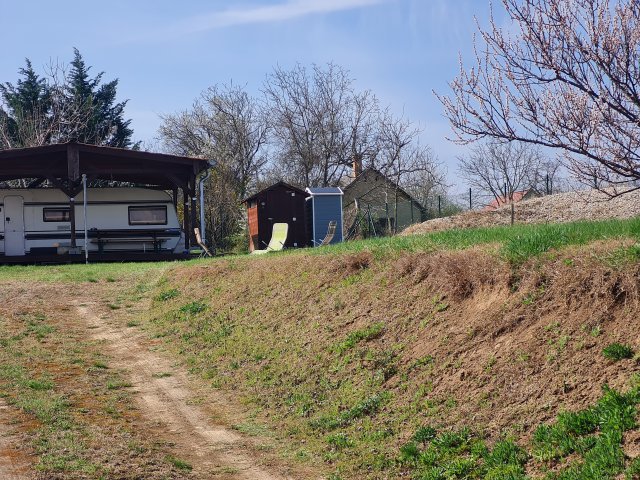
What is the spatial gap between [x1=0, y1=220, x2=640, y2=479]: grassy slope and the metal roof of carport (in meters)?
16.6

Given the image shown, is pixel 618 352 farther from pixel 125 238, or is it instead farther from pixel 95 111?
pixel 95 111

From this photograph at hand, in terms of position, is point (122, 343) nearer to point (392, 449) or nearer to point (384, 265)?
point (384, 265)

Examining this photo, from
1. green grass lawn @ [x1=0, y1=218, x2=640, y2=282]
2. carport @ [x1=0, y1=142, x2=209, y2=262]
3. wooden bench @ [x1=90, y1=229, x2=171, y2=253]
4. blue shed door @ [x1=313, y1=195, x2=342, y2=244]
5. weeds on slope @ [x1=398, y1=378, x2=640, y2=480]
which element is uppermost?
carport @ [x1=0, y1=142, x2=209, y2=262]

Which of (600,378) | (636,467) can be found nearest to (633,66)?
(600,378)

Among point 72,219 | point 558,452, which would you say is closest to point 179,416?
point 558,452

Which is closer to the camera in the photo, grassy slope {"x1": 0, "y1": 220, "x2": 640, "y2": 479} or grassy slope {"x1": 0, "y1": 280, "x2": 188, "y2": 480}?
grassy slope {"x1": 0, "y1": 220, "x2": 640, "y2": 479}

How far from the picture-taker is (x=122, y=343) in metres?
13.9

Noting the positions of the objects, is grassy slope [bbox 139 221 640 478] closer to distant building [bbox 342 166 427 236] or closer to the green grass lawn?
the green grass lawn

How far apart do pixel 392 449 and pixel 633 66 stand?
440 centimetres

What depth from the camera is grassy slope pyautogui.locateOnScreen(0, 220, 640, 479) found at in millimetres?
6395

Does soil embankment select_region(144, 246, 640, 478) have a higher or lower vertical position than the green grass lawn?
lower

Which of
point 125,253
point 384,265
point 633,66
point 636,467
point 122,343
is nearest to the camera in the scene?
point 636,467

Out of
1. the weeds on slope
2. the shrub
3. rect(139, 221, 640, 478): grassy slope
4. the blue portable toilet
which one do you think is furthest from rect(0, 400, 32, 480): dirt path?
the blue portable toilet

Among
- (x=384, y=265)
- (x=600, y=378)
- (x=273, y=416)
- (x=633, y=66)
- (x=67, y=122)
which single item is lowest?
(x=273, y=416)
